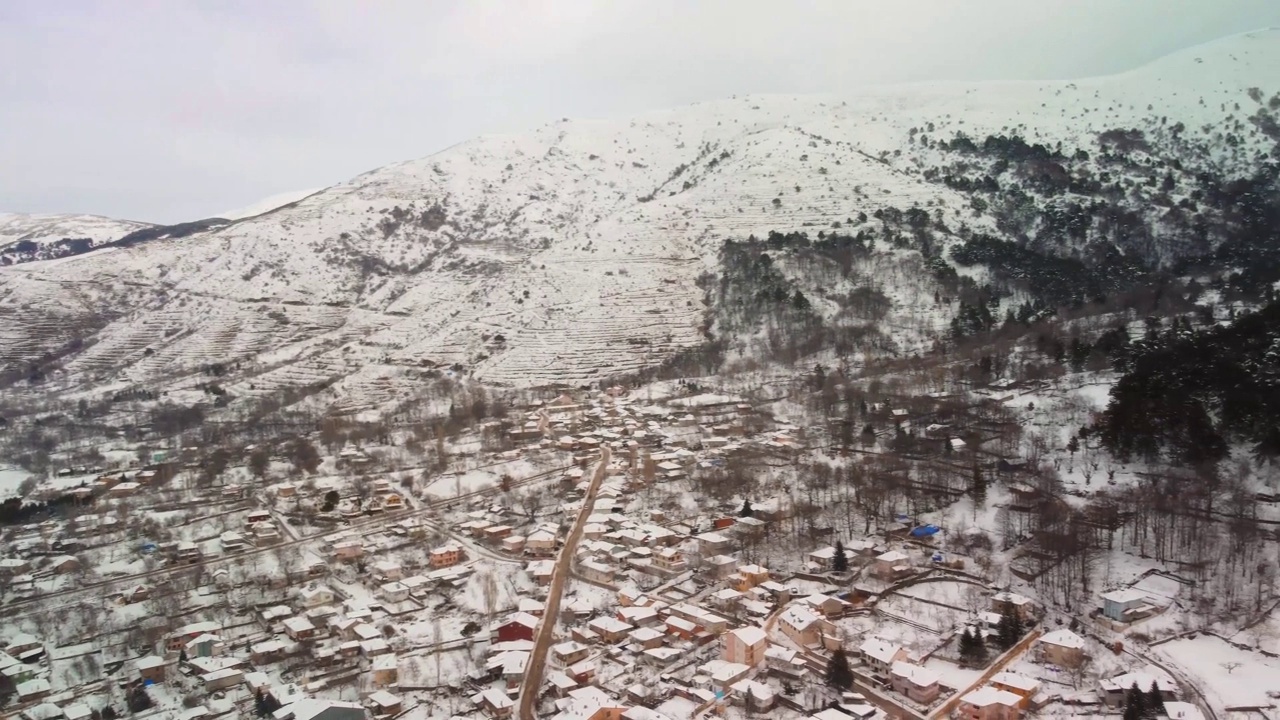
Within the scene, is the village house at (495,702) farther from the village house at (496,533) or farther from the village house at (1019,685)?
→ the village house at (1019,685)

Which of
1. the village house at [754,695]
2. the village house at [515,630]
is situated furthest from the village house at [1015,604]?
the village house at [515,630]

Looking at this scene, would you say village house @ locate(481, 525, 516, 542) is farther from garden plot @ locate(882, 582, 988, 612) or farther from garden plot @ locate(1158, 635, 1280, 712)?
garden plot @ locate(1158, 635, 1280, 712)

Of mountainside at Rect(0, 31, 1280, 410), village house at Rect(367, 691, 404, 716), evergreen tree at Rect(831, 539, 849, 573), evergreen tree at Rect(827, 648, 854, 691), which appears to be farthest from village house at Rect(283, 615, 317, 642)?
mountainside at Rect(0, 31, 1280, 410)

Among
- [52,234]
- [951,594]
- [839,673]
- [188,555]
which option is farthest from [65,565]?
[52,234]

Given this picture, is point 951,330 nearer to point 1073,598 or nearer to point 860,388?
point 860,388

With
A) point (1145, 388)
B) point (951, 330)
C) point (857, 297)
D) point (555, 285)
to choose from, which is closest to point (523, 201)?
point (555, 285)

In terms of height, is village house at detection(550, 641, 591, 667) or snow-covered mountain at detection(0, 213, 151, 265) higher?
snow-covered mountain at detection(0, 213, 151, 265)
